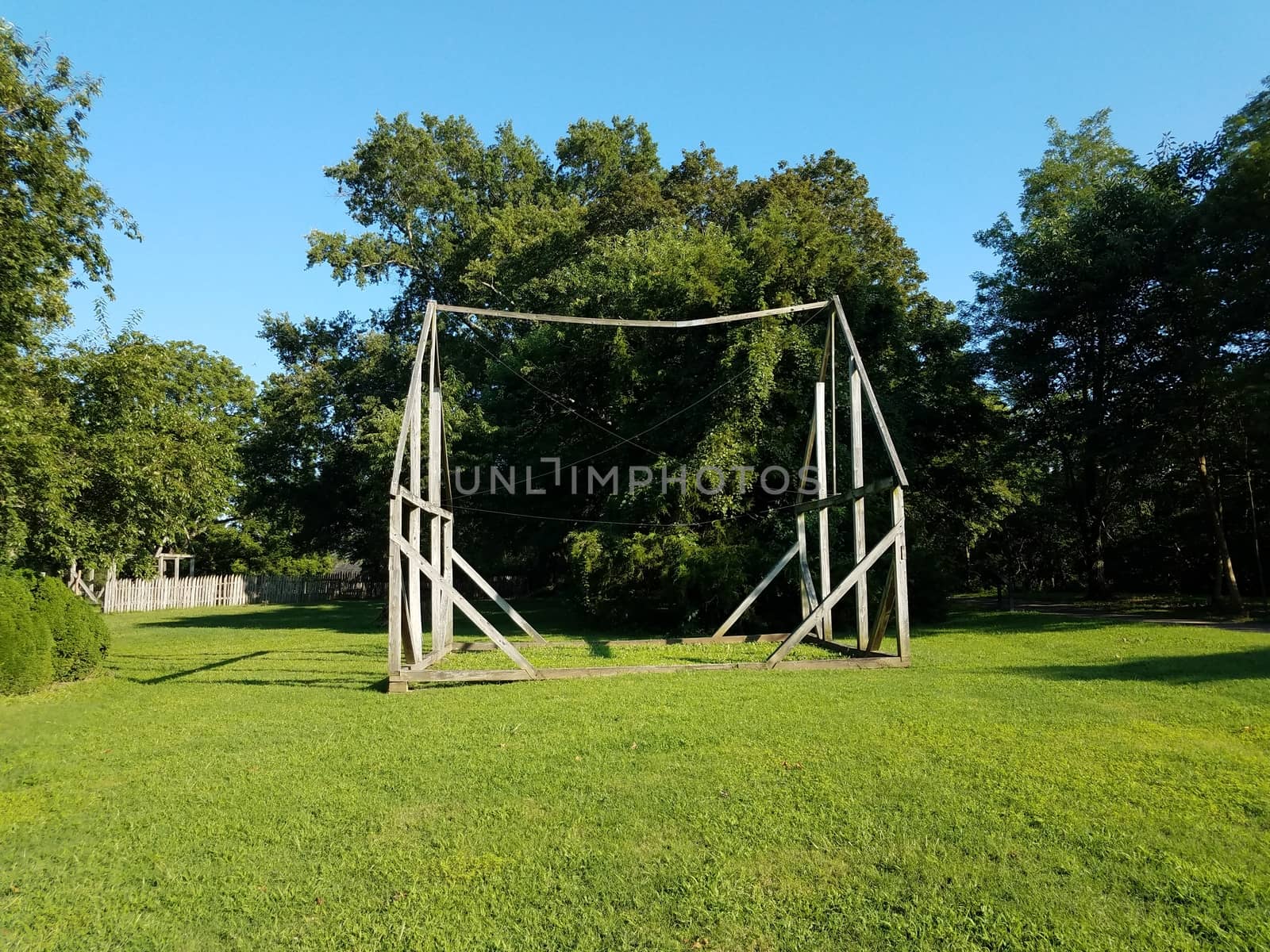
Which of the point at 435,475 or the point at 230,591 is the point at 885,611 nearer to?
the point at 435,475

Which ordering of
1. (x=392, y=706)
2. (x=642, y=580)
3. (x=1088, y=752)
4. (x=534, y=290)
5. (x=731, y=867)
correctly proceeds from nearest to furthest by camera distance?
1. (x=731, y=867)
2. (x=1088, y=752)
3. (x=392, y=706)
4. (x=642, y=580)
5. (x=534, y=290)

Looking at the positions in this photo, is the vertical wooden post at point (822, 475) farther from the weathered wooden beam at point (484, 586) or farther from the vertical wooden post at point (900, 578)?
the weathered wooden beam at point (484, 586)

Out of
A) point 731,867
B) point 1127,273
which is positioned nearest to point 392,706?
point 731,867

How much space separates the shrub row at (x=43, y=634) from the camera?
9.59 m

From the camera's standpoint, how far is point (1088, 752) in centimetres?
567

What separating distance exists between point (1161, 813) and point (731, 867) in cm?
248

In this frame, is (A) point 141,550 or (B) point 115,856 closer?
(B) point 115,856

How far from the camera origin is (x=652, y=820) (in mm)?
4480

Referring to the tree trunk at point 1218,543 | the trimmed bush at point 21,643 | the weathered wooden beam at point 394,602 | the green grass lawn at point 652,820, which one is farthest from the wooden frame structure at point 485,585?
the tree trunk at point 1218,543

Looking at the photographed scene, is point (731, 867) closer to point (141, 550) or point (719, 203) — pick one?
point (141, 550)

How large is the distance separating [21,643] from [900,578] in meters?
10.9

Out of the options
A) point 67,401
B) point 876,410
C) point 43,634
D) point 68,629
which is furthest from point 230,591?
point 876,410

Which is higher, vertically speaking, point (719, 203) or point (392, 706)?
point (719, 203)

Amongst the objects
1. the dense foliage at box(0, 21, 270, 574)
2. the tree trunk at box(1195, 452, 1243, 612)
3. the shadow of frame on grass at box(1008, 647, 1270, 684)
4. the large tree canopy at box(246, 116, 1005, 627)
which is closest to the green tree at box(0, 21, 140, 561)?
the dense foliage at box(0, 21, 270, 574)
